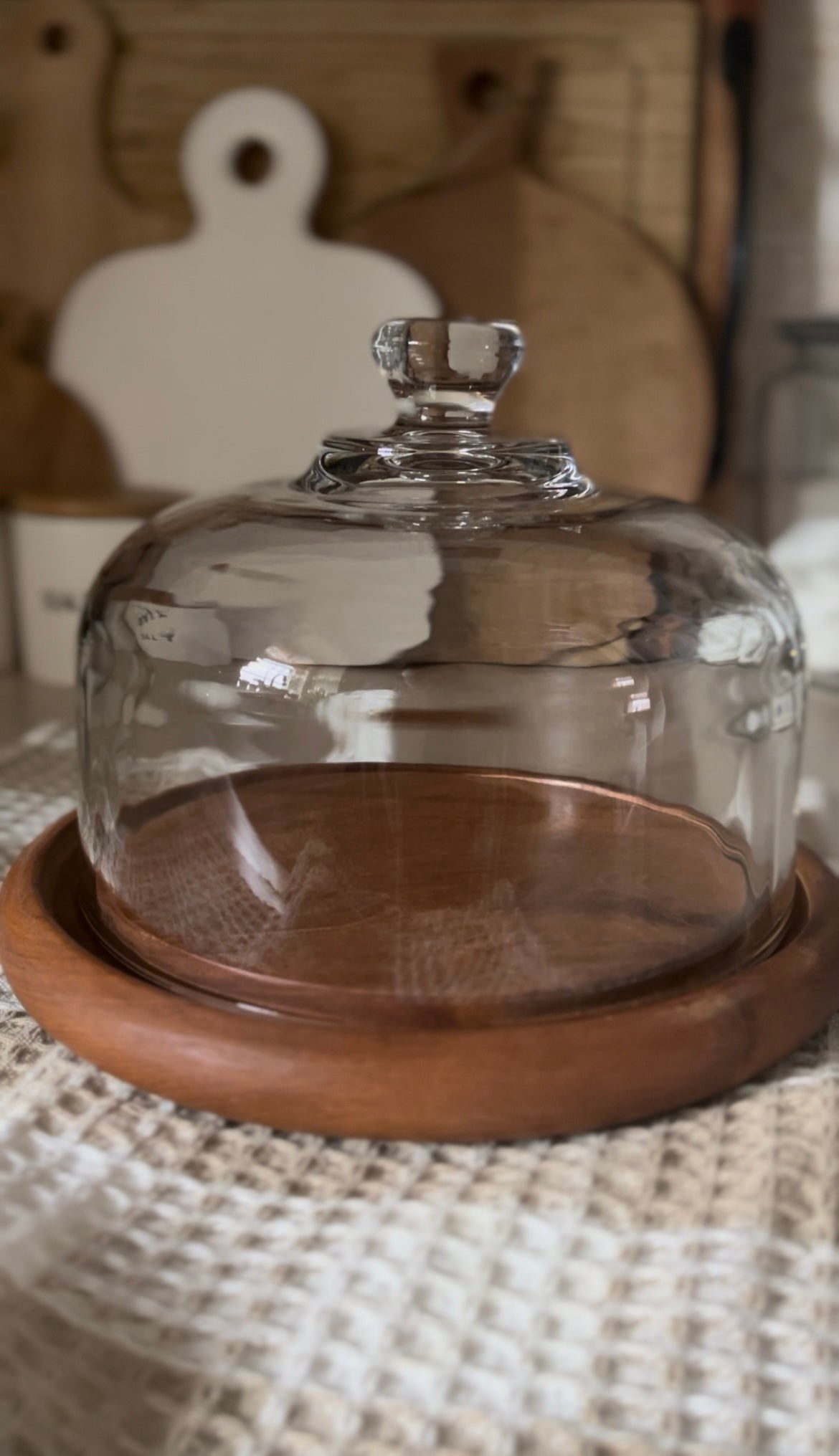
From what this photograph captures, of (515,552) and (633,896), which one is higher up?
(515,552)

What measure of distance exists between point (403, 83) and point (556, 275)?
18 centimetres

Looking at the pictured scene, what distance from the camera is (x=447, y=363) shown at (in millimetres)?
458

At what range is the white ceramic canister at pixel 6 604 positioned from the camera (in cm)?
100

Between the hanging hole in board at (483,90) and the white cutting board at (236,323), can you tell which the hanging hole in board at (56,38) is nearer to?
the white cutting board at (236,323)

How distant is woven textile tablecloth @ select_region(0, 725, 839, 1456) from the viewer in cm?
28

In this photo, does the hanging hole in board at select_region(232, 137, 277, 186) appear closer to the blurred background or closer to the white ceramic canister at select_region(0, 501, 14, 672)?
the blurred background

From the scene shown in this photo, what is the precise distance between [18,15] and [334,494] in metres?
0.77

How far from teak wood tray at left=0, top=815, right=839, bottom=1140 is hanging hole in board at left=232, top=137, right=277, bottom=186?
772mm

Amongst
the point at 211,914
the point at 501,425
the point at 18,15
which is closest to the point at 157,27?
the point at 18,15


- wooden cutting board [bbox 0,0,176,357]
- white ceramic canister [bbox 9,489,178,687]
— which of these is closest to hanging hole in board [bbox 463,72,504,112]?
wooden cutting board [bbox 0,0,176,357]

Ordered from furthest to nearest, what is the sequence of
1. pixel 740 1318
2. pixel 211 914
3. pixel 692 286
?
1. pixel 692 286
2. pixel 211 914
3. pixel 740 1318

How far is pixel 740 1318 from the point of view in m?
0.30

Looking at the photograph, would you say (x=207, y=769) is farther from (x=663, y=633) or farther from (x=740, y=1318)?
(x=740, y=1318)

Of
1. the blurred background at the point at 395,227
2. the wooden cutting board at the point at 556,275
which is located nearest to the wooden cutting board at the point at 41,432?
the blurred background at the point at 395,227
